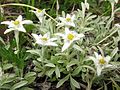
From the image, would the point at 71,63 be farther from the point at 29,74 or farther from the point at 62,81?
the point at 29,74

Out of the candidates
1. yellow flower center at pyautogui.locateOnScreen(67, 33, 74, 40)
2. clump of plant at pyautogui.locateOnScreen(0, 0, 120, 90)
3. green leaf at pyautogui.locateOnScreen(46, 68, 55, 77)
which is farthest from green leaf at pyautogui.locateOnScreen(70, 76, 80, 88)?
yellow flower center at pyautogui.locateOnScreen(67, 33, 74, 40)

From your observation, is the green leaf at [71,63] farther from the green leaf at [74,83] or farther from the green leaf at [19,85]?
the green leaf at [19,85]

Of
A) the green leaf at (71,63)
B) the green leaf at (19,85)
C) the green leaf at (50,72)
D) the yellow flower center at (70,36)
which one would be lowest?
the green leaf at (19,85)

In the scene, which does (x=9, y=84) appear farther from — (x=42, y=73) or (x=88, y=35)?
(x=88, y=35)

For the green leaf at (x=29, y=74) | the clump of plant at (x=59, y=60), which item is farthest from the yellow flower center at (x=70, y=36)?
the green leaf at (x=29, y=74)

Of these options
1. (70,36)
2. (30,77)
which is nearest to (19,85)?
(30,77)

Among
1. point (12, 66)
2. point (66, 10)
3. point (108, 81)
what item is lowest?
point (108, 81)

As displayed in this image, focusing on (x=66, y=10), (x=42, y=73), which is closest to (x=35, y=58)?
(x=42, y=73)

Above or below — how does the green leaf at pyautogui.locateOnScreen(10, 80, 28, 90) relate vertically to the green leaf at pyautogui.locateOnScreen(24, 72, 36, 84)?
below

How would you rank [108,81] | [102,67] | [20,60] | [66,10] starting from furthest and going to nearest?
[66,10]
[108,81]
[20,60]
[102,67]

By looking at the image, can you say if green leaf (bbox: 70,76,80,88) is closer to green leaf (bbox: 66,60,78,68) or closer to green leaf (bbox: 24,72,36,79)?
green leaf (bbox: 66,60,78,68)

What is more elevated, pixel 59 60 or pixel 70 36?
pixel 70 36
